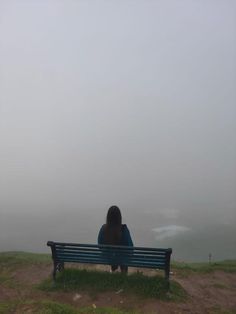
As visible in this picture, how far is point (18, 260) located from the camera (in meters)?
11.4

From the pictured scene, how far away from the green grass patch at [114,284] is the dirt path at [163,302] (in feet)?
0.65

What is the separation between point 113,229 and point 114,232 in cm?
7

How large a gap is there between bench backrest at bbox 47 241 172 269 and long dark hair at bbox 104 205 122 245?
543 mm

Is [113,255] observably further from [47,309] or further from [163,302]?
[47,309]

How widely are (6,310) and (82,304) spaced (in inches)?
56.0

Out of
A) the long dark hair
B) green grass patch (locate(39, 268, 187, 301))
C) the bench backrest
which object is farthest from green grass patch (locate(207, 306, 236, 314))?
the long dark hair

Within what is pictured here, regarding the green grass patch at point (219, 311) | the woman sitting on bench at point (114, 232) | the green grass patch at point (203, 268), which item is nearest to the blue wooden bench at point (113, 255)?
the woman sitting on bench at point (114, 232)

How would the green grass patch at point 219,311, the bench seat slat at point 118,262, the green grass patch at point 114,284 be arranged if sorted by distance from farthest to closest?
the bench seat slat at point 118,262, the green grass patch at point 114,284, the green grass patch at point 219,311

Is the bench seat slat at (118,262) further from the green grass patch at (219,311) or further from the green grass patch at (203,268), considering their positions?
the green grass patch at (203,268)

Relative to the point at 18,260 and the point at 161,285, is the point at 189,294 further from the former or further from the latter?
the point at 18,260

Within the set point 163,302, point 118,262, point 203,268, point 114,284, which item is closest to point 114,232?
point 118,262

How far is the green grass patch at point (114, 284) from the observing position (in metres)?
7.73

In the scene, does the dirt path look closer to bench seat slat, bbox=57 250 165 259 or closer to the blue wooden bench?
the blue wooden bench

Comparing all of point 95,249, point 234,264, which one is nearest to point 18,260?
point 95,249
